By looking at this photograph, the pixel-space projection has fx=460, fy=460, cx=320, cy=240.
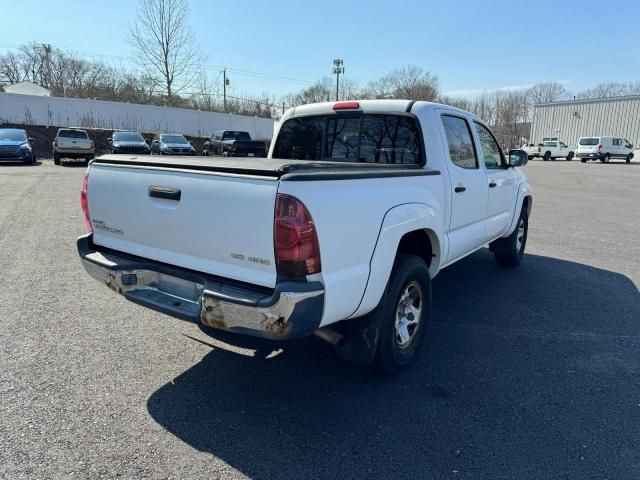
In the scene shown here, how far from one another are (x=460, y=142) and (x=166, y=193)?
10.0 ft

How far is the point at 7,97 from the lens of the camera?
32562 mm

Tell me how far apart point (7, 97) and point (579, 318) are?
38.8 meters

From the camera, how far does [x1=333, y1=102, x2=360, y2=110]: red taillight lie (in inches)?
171

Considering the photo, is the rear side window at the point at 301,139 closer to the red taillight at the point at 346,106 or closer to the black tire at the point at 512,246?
the red taillight at the point at 346,106

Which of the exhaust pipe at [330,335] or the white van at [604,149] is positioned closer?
the exhaust pipe at [330,335]

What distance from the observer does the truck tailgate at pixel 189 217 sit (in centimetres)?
258

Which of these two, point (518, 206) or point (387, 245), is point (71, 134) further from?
point (387, 245)

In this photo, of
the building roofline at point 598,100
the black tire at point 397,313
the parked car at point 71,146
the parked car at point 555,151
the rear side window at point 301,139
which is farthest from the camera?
Answer: the building roofline at point 598,100

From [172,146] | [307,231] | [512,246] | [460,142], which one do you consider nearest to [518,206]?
[512,246]

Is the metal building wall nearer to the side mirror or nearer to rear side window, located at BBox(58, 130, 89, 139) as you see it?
rear side window, located at BBox(58, 130, 89, 139)

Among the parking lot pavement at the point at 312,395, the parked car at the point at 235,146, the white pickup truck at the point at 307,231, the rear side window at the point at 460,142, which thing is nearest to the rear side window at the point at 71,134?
the parked car at the point at 235,146

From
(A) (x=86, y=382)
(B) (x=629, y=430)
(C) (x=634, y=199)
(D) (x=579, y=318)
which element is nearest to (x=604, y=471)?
(B) (x=629, y=430)

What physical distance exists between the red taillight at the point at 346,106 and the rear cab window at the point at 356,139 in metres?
0.08

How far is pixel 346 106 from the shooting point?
441 centimetres
